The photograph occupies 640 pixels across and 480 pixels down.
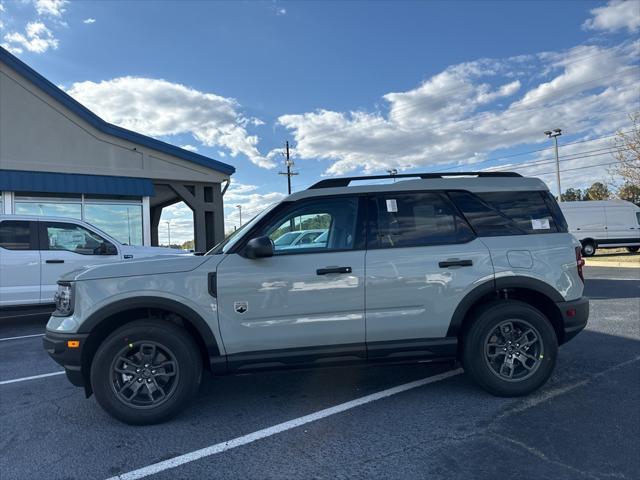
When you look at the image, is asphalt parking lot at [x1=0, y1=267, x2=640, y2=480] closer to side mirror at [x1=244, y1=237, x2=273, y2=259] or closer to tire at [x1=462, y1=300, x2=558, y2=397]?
tire at [x1=462, y1=300, x2=558, y2=397]

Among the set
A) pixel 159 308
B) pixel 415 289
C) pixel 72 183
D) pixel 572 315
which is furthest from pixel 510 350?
pixel 72 183

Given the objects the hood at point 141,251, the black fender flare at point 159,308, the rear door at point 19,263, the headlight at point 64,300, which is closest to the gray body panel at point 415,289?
the black fender flare at point 159,308

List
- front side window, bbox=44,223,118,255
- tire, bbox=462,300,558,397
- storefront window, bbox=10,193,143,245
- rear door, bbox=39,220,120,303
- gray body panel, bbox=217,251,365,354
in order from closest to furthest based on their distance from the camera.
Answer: gray body panel, bbox=217,251,365,354 < tire, bbox=462,300,558,397 < rear door, bbox=39,220,120,303 < front side window, bbox=44,223,118,255 < storefront window, bbox=10,193,143,245

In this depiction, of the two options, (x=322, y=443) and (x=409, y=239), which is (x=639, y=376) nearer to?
(x=409, y=239)

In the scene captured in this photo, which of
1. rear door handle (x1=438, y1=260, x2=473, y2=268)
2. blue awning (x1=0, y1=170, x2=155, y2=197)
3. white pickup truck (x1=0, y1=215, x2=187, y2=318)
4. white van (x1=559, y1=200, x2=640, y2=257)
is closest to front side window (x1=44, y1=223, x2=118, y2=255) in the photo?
white pickup truck (x1=0, y1=215, x2=187, y2=318)

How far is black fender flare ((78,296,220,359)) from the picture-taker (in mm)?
3578

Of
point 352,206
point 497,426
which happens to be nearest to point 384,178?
point 352,206

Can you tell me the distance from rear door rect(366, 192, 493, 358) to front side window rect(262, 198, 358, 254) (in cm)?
20

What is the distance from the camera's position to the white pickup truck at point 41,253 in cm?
772

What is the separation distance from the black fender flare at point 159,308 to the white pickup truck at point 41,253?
4212 mm

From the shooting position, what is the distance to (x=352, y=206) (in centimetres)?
409

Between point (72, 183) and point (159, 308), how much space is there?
11589mm

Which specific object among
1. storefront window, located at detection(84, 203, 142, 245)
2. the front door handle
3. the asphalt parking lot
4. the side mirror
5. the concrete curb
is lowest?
the asphalt parking lot

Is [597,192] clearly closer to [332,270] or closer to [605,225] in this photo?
[605,225]
